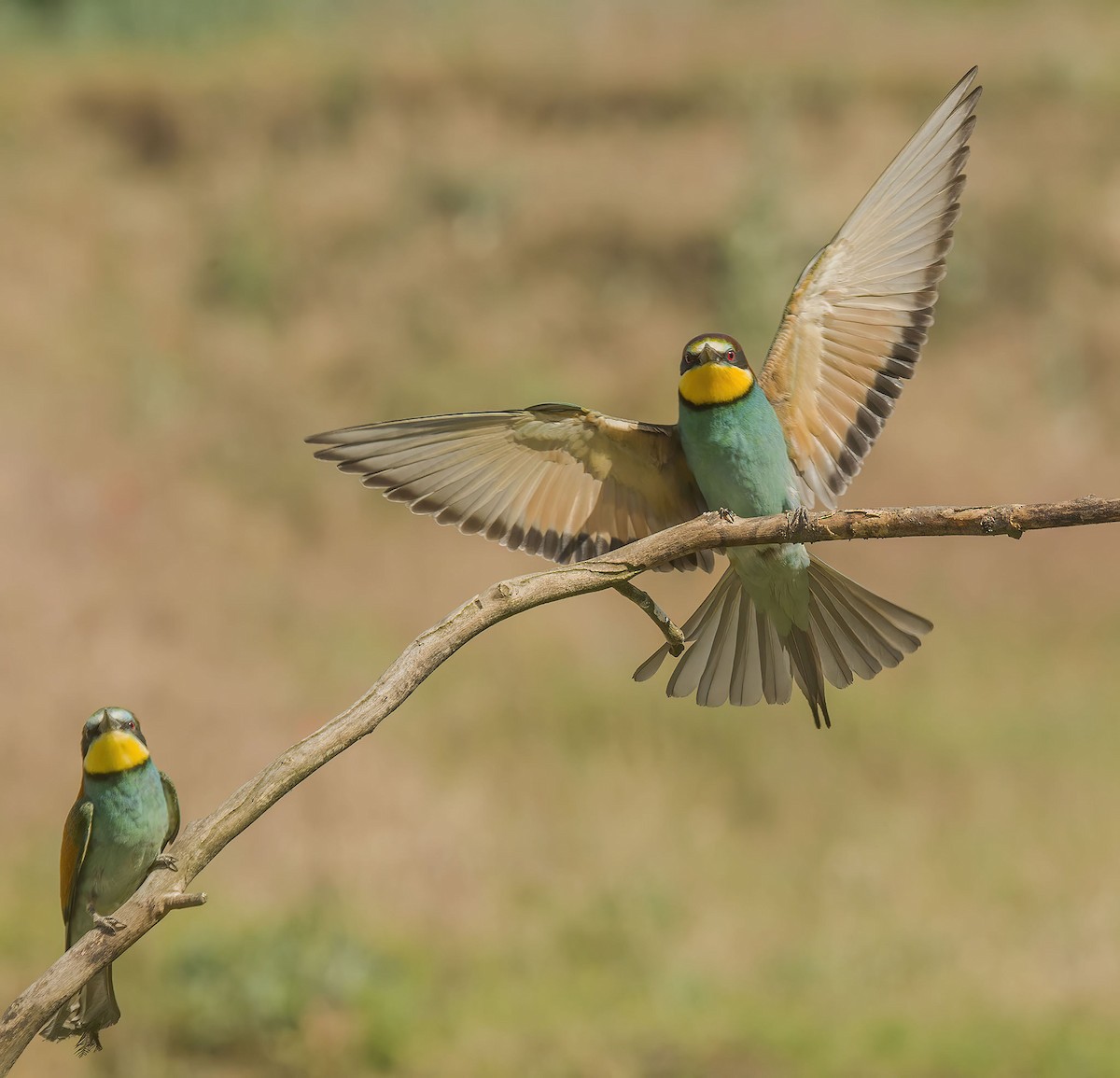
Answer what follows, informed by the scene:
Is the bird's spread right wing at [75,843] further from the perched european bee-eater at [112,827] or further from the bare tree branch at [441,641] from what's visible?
the bare tree branch at [441,641]

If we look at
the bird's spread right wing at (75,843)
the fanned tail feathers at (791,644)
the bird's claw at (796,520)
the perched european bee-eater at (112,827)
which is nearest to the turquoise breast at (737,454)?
the fanned tail feathers at (791,644)

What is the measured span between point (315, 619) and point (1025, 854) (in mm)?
4471

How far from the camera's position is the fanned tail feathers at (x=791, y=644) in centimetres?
281

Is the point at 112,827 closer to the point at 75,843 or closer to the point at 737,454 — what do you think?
the point at 75,843

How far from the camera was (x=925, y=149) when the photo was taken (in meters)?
2.87

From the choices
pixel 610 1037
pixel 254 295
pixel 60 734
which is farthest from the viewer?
pixel 254 295

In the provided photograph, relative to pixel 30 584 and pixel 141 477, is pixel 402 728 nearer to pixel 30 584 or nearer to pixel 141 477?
pixel 30 584

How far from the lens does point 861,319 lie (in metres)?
3.10

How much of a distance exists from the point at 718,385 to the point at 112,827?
4.51 feet

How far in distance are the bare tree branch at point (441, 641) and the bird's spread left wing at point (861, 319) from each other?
41.1 inches

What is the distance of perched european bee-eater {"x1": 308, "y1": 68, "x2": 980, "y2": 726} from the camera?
9.29 feet

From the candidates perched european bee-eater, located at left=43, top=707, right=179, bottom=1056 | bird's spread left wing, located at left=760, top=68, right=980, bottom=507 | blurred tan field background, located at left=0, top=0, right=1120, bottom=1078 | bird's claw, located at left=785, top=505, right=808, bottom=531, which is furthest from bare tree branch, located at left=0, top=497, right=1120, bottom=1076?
blurred tan field background, located at left=0, top=0, right=1120, bottom=1078

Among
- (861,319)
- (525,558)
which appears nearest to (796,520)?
(861,319)

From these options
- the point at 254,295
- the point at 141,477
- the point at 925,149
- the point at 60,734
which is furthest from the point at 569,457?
the point at 254,295
